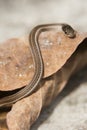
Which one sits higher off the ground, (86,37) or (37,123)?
(86,37)

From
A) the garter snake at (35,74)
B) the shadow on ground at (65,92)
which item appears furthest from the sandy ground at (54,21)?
the garter snake at (35,74)

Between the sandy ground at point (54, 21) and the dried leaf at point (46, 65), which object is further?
the sandy ground at point (54, 21)

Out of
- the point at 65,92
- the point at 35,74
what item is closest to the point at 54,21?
the point at 65,92

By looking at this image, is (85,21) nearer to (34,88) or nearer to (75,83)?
(75,83)

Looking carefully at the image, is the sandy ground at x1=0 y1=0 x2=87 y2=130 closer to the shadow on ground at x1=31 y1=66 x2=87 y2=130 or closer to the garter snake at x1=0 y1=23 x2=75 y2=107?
the shadow on ground at x1=31 y1=66 x2=87 y2=130

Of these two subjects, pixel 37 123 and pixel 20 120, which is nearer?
pixel 20 120

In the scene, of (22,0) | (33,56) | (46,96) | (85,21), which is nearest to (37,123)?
(46,96)

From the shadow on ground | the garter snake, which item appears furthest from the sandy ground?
the garter snake

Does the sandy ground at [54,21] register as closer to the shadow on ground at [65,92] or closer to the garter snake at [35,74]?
the shadow on ground at [65,92]

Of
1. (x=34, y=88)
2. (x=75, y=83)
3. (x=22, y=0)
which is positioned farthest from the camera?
(x=22, y=0)
